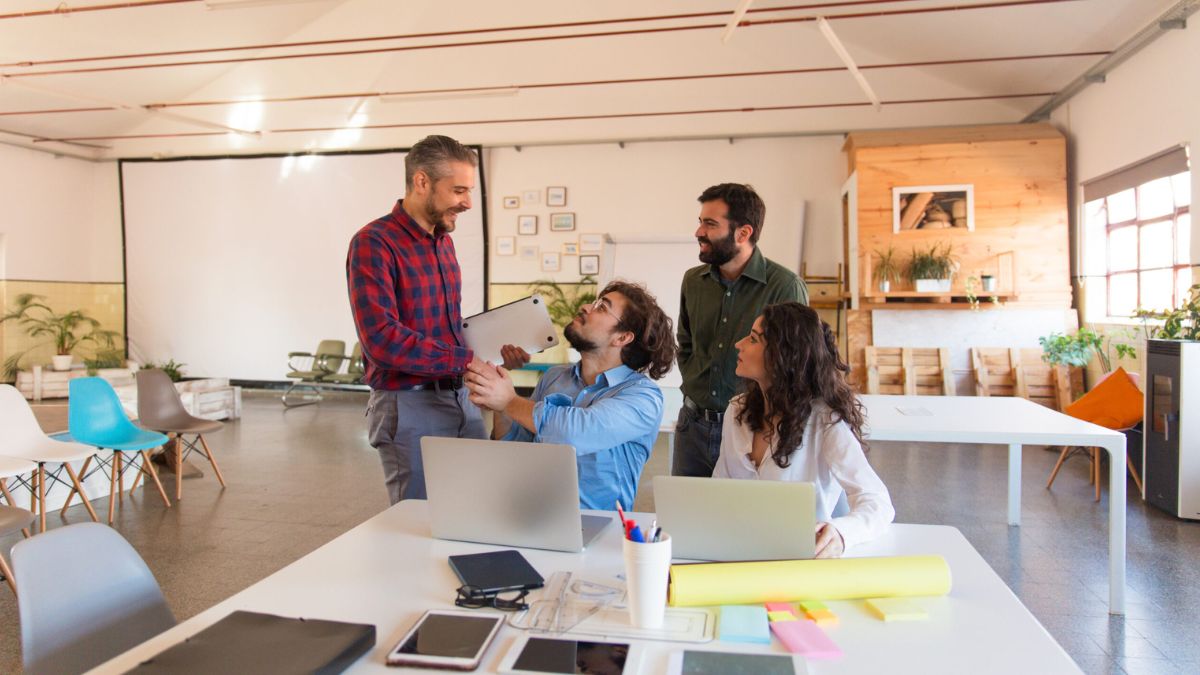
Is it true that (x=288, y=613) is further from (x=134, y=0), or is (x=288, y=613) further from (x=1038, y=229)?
(x=1038, y=229)

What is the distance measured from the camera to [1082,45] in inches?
264

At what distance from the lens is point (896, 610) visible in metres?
1.36

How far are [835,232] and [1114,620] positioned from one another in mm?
6656

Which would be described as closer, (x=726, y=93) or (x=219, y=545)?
(x=219, y=545)

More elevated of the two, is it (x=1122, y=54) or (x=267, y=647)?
(x=1122, y=54)

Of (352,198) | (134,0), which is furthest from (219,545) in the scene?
(352,198)

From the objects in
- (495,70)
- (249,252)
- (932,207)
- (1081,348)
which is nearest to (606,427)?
(1081,348)

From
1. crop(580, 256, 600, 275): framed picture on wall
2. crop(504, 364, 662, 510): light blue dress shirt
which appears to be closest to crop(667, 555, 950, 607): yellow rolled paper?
crop(504, 364, 662, 510): light blue dress shirt

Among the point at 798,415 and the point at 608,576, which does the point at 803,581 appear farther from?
the point at 798,415

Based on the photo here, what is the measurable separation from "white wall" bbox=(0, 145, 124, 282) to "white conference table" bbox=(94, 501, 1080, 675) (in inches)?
456

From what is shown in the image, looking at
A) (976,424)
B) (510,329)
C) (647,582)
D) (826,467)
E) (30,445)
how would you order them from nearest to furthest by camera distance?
(647,582)
(826,467)
(510,329)
(976,424)
(30,445)

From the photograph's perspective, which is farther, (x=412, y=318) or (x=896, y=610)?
(x=412, y=318)

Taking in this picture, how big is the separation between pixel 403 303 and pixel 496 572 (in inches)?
46.4

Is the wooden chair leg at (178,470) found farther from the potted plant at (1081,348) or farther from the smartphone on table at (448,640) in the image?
the potted plant at (1081,348)
